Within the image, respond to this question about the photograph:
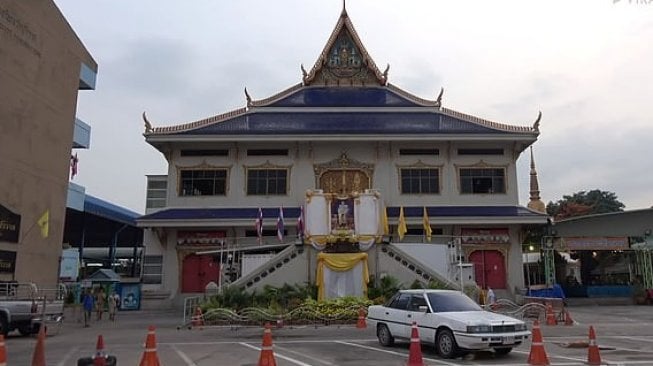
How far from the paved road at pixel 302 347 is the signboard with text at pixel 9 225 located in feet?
26.5

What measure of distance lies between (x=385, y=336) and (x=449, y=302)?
6.76 ft

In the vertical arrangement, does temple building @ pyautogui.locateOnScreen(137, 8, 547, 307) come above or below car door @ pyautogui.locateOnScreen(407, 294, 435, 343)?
above

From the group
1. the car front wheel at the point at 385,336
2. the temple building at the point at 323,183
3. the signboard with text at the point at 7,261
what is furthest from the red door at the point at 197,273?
the car front wheel at the point at 385,336

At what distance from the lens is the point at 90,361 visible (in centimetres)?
863

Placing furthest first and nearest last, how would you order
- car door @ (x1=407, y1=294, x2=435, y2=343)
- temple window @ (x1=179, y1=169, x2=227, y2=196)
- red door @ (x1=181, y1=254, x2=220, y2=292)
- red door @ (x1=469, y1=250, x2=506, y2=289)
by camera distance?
temple window @ (x1=179, y1=169, x2=227, y2=196), red door @ (x1=181, y1=254, x2=220, y2=292), red door @ (x1=469, y1=250, x2=506, y2=289), car door @ (x1=407, y1=294, x2=435, y2=343)

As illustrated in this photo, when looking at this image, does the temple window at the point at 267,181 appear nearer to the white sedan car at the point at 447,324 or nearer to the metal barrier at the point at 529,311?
the metal barrier at the point at 529,311

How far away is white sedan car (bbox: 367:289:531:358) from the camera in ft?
37.3

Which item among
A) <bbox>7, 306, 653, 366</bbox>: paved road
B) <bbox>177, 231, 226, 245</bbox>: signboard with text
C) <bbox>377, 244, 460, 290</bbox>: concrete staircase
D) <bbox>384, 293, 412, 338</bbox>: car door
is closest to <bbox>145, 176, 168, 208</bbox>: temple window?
<bbox>177, 231, 226, 245</bbox>: signboard with text

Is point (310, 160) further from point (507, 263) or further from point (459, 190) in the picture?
point (507, 263)

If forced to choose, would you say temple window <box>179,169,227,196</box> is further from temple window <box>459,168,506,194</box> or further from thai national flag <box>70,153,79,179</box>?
temple window <box>459,168,506,194</box>

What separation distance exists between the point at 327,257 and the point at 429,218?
30.8 ft

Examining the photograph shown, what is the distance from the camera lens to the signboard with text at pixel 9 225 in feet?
89.8

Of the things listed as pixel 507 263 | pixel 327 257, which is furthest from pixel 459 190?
pixel 327 257

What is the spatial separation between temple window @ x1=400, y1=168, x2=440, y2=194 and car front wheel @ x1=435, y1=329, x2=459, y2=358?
907 inches
